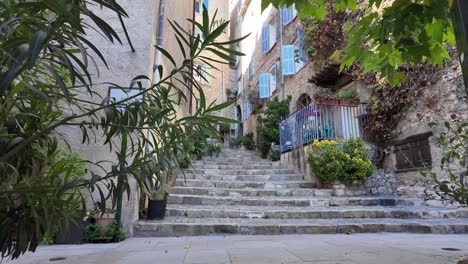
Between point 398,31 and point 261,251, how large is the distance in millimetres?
2141

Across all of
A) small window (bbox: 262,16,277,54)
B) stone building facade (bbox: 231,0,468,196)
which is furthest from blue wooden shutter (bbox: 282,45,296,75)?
small window (bbox: 262,16,277,54)

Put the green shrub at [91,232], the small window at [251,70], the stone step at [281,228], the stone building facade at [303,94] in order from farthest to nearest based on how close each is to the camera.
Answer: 1. the small window at [251,70]
2. the stone building facade at [303,94]
3. the stone step at [281,228]
4. the green shrub at [91,232]

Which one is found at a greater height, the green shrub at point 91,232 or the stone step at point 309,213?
the stone step at point 309,213

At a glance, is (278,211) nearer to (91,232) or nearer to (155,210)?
(155,210)

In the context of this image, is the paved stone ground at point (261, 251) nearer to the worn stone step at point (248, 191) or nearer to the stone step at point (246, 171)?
the worn stone step at point (248, 191)

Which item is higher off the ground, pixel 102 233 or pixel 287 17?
pixel 287 17

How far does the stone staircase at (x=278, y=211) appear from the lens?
4043 mm

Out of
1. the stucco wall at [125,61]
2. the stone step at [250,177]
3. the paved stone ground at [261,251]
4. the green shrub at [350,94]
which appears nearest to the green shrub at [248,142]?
the green shrub at [350,94]

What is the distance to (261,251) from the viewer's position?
2734mm

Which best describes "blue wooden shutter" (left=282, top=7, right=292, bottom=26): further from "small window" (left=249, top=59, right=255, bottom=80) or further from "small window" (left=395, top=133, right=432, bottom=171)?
"small window" (left=395, top=133, right=432, bottom=171)

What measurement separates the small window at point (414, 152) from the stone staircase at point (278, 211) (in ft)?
3.11

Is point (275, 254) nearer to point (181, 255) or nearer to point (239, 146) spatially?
point (181, 255)

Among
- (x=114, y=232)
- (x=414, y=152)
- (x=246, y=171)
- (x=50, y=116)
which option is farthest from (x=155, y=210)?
(x=414, y=152)

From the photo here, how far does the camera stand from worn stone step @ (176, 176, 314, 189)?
6320 mm
